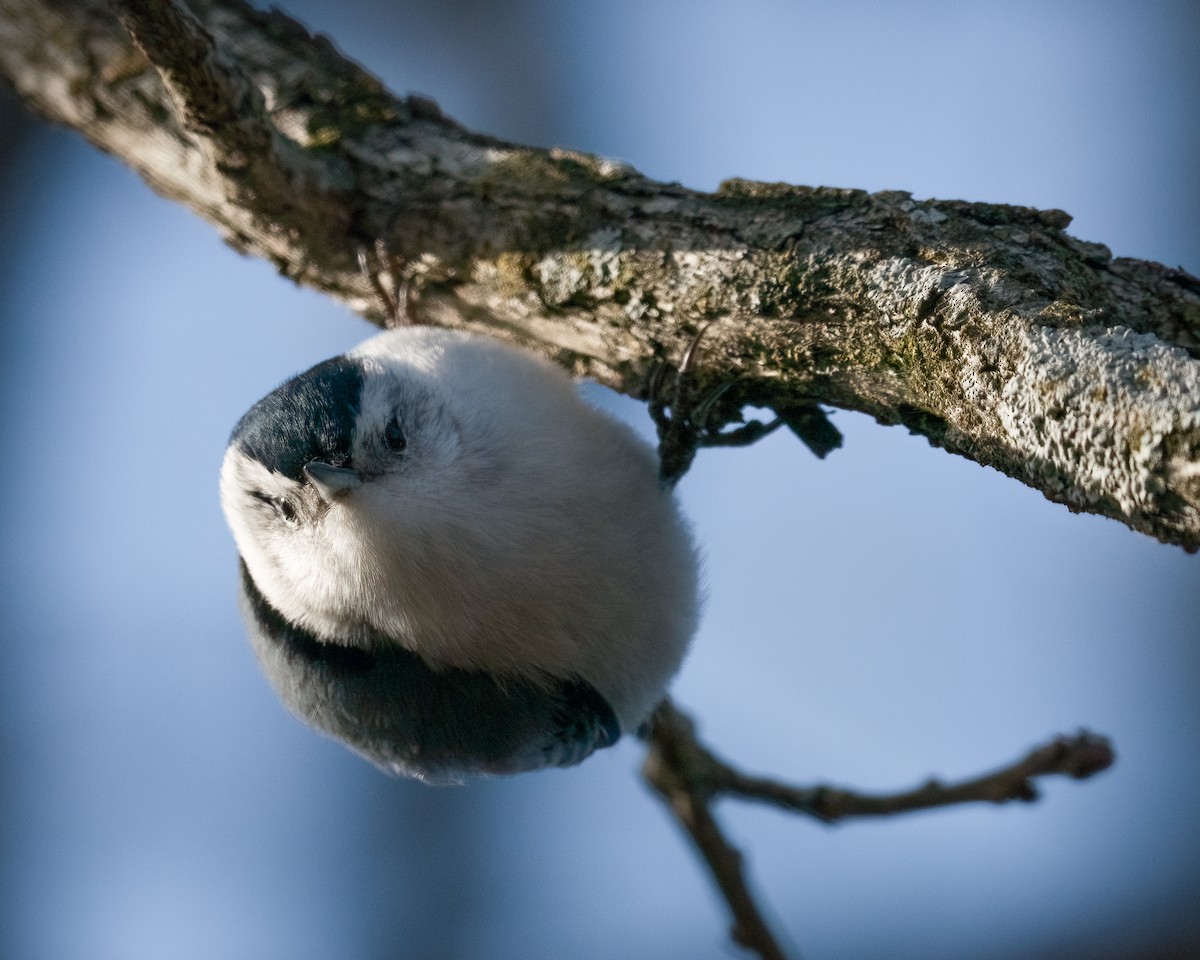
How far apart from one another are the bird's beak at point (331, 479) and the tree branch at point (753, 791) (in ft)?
3.68

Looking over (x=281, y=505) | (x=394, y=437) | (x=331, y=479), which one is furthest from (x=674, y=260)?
(x=281, y=505)

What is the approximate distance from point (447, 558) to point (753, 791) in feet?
3.69

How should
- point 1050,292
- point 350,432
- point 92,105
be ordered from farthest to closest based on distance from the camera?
point 92,105, point 350,432, point 1050,292

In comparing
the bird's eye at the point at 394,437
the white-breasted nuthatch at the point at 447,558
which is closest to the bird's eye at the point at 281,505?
the white-breasted nuthatch at the point at 447,558

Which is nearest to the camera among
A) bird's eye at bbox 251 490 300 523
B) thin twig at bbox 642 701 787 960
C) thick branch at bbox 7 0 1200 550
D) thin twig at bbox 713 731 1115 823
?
thick branch at bbox 7 0 1200 550

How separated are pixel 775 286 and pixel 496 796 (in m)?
3.54

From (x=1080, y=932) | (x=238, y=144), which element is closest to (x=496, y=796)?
(x=1080, y=932)

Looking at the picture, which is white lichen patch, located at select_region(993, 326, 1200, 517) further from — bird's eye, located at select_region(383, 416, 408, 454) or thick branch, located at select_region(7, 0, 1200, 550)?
bird's eye, located at select_region(383, 416, 408, 454)

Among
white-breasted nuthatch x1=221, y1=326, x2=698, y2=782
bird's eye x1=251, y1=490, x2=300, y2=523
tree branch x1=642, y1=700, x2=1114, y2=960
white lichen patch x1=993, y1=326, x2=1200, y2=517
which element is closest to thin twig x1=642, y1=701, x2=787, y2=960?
tree branch x1=642, y1=700, x2=1114, y2=960

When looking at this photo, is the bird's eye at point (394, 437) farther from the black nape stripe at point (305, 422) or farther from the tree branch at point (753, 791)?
the tree branch at point (753, 791)

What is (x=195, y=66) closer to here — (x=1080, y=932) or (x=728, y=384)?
(x=728, y=384)

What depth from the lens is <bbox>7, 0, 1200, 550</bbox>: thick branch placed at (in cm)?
122

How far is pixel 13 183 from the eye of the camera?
4.14m

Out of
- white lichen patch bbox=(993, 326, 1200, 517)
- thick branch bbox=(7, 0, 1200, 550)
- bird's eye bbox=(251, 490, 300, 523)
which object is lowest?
bird's eye bbox=(251, 490, 300, 523)
